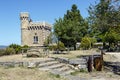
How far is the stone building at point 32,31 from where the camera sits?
241ft

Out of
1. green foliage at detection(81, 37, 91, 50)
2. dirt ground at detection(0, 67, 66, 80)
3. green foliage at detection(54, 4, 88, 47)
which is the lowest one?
dirt ground at detection(0, 67, 66, 80)

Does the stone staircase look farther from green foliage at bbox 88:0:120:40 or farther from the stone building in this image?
the stone building

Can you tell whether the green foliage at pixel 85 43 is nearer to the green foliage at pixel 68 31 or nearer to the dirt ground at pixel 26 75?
the green foliage at pixel 68 31

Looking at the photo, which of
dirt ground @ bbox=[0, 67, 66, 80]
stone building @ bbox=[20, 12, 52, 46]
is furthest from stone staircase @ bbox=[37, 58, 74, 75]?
stone building @ bbox=[20, 12, 52, 46]

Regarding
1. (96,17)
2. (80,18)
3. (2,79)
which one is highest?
(80,18)

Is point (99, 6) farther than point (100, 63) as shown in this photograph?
Yes

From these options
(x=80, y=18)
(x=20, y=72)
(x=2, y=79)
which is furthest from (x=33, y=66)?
(x=80, y=18)

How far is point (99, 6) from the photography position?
29.6m

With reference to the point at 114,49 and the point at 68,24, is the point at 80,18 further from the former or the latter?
the point at 68,24

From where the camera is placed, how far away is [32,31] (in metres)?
74.8

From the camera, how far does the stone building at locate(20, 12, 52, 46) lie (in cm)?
7350

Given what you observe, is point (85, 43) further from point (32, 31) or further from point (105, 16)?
point (105, 16)

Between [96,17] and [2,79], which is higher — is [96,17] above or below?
above

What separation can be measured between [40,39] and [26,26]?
5.06 metres
